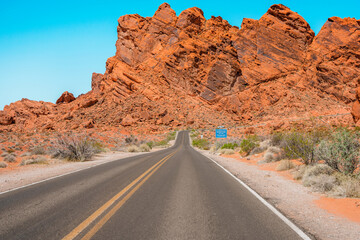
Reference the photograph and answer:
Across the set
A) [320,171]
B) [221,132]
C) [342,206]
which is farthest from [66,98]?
[342,206]

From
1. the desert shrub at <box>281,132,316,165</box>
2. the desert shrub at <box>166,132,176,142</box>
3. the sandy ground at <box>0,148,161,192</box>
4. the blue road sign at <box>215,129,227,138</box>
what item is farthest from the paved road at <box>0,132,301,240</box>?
the desert shrub at <box>166,132,176,142</box>

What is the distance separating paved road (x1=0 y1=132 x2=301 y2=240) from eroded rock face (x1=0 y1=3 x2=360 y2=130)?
240 feet

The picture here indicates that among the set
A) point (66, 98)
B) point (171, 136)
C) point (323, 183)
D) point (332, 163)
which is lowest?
point (323, 183)

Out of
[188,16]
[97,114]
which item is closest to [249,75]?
[188,16]

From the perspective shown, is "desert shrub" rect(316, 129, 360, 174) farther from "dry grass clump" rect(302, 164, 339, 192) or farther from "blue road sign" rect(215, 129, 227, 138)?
"blue road sign" rect(215, 129, 227, 138)

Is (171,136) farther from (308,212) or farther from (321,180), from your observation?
(308,212)

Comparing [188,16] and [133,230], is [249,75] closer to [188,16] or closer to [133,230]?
[188,16]

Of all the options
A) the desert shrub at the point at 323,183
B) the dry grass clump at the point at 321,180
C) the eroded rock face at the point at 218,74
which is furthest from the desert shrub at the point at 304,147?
the eroded rock face at the point at 218,74

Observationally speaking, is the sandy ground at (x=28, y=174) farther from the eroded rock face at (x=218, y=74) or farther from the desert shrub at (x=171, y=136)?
the eroded rock face at (x=218, y=74)

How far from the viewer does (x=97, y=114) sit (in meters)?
82.8

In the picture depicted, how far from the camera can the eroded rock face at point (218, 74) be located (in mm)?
84375

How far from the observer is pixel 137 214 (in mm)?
4664

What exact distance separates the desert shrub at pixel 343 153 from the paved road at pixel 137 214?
373cm

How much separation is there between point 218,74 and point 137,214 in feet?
317
